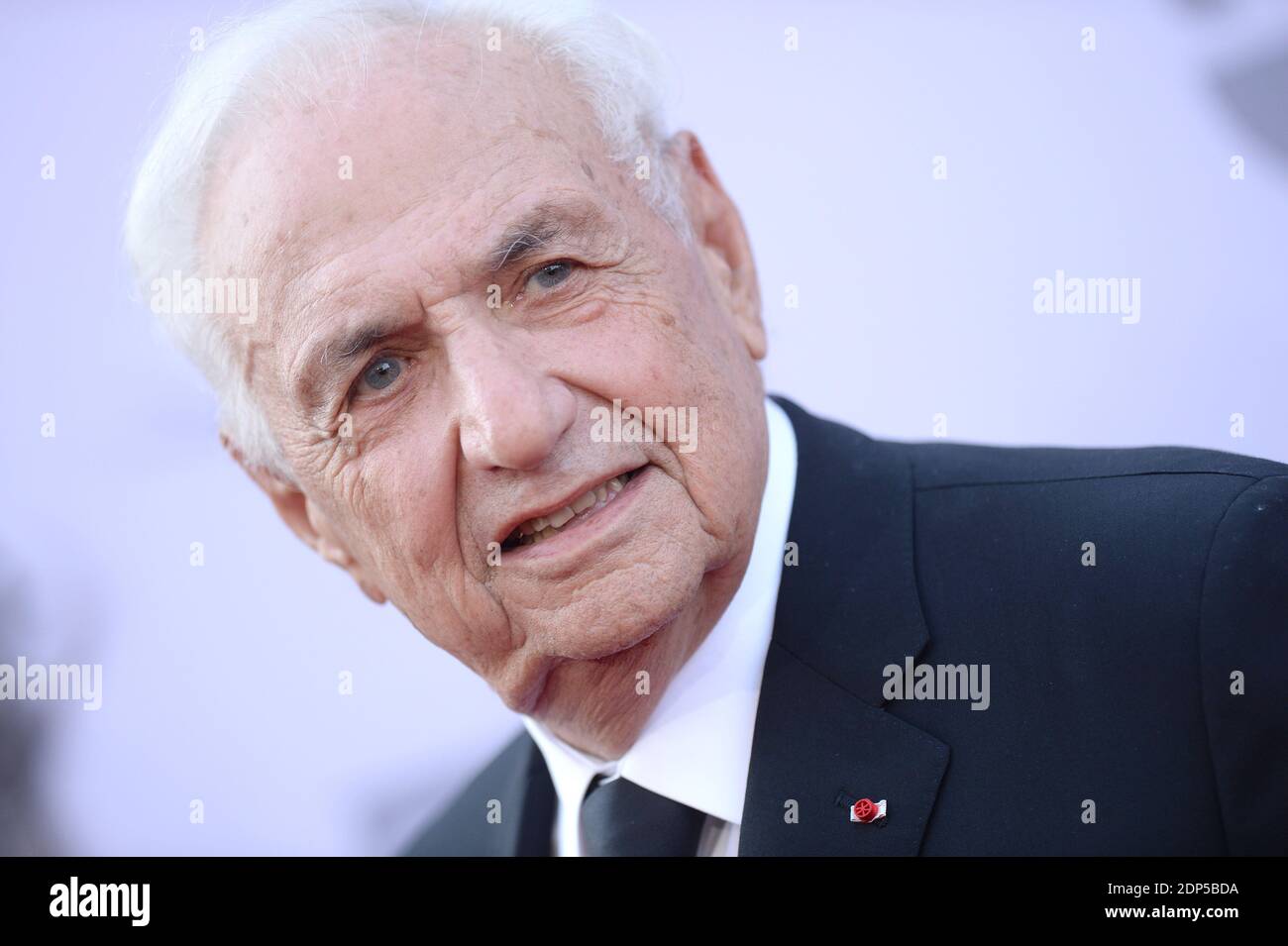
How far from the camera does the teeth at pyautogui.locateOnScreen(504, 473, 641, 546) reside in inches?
72.8

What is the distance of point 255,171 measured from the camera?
1911 mm

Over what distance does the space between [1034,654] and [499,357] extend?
2.89ft

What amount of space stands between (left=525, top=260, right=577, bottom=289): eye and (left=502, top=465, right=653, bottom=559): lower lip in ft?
1.02

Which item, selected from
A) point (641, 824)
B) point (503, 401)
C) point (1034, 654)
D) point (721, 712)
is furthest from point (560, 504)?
point (1034, 654)

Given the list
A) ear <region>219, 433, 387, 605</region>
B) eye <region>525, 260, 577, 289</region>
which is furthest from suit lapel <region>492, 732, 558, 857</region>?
eye <region>525, 260, 577, 289</region>

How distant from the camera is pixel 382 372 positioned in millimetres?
1923

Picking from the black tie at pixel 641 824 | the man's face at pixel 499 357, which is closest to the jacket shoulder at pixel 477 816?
the black tie at pixel 641 824

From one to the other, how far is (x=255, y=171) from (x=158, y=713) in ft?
5.53

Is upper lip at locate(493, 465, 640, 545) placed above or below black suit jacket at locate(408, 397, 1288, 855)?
above

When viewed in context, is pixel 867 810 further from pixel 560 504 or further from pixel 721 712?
pixel 560 504

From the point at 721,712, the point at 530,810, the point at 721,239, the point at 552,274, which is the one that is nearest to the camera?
the point at 552,274

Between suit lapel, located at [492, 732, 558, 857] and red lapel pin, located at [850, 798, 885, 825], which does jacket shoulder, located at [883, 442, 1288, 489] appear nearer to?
red lapel pin, located at [850, 798, 885, 825]

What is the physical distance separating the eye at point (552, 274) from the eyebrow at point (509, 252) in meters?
0.03

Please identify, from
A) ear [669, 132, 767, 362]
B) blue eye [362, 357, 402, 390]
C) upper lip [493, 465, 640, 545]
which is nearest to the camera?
upper lip [493, 465, 640, 545]
